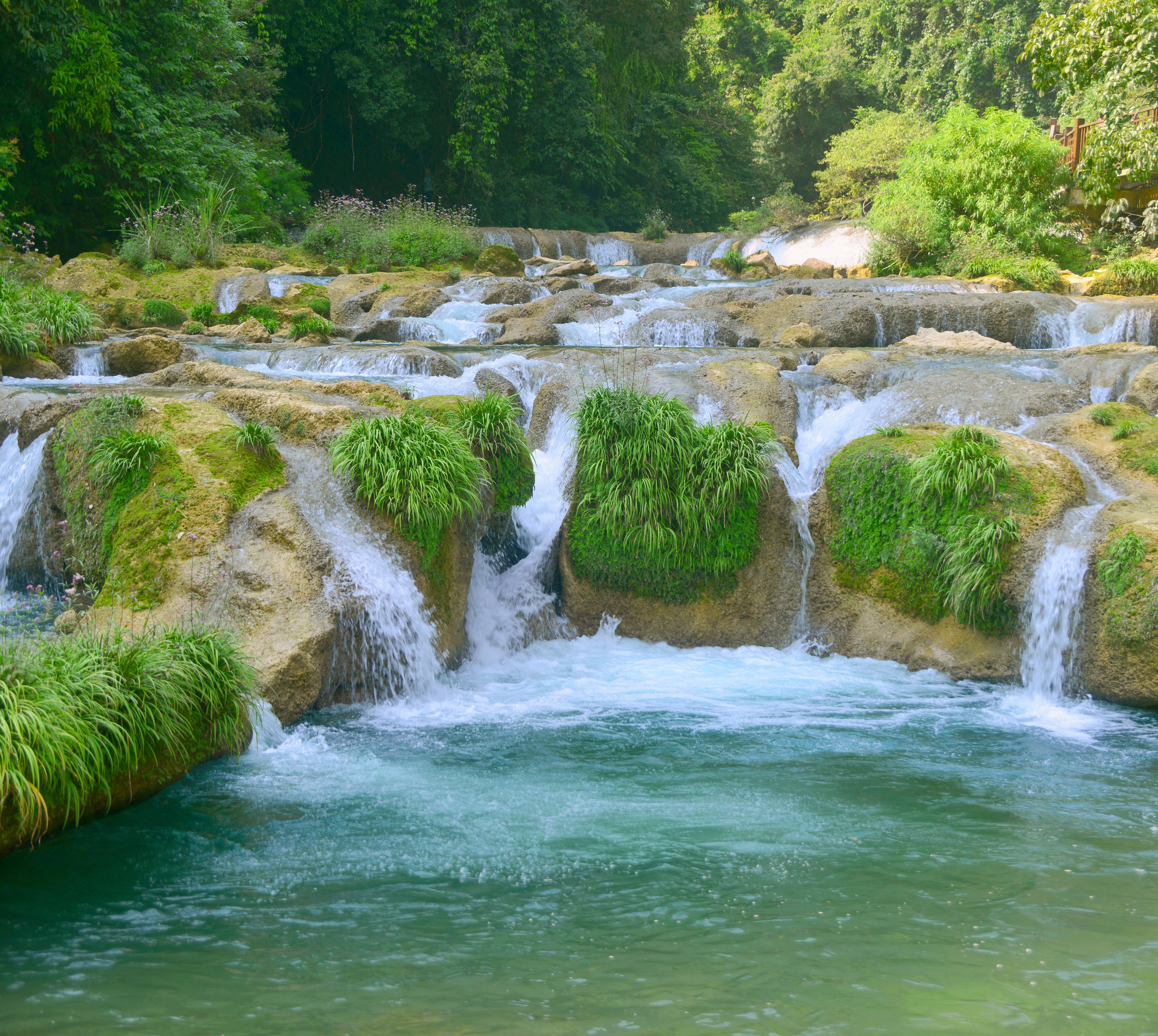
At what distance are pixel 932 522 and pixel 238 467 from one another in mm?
5399

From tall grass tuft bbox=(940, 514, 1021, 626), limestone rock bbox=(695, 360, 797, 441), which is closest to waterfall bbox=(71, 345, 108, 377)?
limestone rock bbox=(695, 360, 797, 441)

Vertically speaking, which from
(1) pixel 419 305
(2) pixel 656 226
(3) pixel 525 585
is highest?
(2) pixel 656 226

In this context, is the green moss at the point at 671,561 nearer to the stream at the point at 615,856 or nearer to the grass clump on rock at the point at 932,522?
the stream at the point at 615,856

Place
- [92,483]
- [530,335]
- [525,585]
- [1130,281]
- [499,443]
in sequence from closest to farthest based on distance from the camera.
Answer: [92,483], [499,443], [525,585], [530,335], [1130,281]

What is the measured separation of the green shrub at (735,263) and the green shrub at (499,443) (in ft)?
58.1

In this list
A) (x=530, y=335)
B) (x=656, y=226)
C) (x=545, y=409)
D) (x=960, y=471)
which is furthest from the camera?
(x=656, y=226)

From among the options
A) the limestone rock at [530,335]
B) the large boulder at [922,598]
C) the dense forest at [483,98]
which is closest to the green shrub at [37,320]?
the dense forest at [483,98]

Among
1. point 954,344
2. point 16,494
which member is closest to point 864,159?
point 954,344

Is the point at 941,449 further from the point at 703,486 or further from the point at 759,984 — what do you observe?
the point at 759,984

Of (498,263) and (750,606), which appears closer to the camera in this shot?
(750,606)

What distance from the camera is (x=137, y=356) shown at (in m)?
11.5

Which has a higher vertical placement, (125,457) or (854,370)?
(854,370)

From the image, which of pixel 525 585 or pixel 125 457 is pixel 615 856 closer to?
pixel 525 585

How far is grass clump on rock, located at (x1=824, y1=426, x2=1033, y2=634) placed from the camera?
7.33 m
